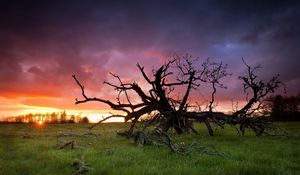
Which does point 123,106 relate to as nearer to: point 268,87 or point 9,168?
point 268,87

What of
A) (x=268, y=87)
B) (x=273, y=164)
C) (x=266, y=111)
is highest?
(x=268, y=87)

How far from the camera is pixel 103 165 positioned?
29.4ft

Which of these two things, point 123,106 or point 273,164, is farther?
point 123,106

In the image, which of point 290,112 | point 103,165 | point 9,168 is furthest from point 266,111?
point 290,112

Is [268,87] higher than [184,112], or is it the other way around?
[268,87]

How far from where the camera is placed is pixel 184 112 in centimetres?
2119

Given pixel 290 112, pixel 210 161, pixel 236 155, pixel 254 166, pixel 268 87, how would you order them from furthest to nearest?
pixel 290 112 < pixel 268 87 < pixel 236 155 < pixel 210 161 < pixel 254 166

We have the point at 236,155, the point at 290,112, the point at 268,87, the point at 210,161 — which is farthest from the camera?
the point at 290,112

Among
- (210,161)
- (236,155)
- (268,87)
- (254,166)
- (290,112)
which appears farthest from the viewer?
(290,112)

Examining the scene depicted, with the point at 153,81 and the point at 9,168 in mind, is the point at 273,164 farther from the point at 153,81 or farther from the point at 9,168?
the point at 153,81

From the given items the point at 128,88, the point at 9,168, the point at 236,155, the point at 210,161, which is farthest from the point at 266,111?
the point at 9,168

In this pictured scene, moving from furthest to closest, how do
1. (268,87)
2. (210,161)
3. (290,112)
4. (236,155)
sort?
1. (290,112)
2. (268,87)
3. (236,155)
4. (210,161)

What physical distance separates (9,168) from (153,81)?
1274 centimetres

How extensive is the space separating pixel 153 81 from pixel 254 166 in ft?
41.1
